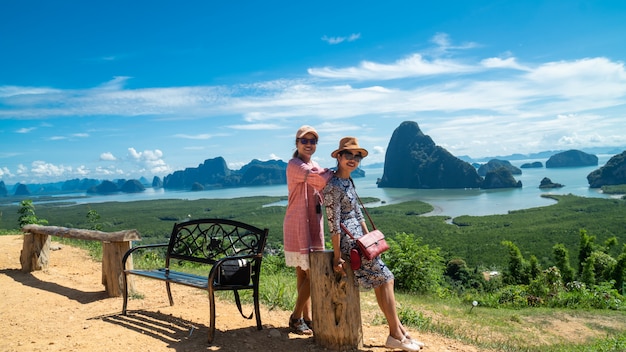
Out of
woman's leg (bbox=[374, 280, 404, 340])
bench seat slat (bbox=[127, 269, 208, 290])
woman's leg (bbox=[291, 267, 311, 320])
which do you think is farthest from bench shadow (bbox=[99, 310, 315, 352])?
woman's leg (bbox=[374, 280, 404, 340])

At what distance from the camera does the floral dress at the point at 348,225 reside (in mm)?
3199

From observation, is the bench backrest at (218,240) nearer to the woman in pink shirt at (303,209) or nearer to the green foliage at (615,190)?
the woman in pink shirt at (303,209)

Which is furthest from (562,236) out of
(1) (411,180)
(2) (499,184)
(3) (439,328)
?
(1) (411,180)

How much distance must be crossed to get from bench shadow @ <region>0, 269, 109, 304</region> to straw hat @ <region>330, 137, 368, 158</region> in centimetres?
331

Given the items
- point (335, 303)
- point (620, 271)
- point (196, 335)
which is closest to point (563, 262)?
point (620, 271)

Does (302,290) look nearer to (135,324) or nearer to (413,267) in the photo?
(135,324)

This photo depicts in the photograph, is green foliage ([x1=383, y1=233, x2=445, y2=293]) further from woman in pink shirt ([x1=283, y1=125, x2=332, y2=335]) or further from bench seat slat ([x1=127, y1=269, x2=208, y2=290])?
woman in pink shirt ([x1=283, y1=125, x2=332, y2=335])

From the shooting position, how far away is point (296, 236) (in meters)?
3.38

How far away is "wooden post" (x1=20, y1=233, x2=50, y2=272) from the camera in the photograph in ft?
21.5

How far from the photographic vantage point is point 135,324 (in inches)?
157

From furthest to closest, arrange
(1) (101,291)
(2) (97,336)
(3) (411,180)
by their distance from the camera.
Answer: (3) (411,180)
(1) (101,291)
(2) (97,336)

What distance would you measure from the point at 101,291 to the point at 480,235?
5029cm

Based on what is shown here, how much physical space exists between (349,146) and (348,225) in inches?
22.2

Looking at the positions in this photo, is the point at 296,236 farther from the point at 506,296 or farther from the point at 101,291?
the point at 506,296
